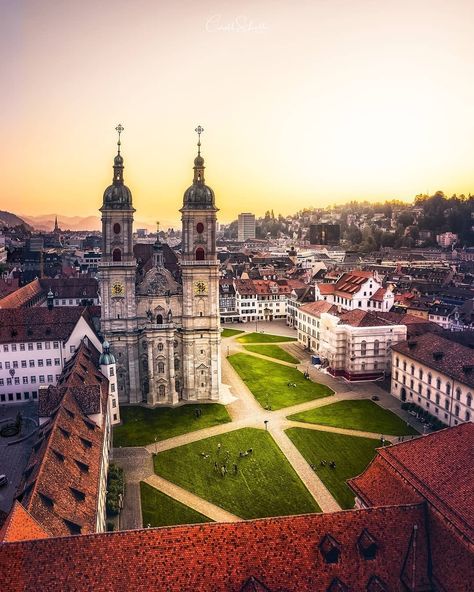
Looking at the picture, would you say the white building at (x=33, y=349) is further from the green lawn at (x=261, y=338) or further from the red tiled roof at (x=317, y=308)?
the red tiled roof at (x=317, y=308)

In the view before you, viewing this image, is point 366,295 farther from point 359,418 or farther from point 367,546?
point 367,546

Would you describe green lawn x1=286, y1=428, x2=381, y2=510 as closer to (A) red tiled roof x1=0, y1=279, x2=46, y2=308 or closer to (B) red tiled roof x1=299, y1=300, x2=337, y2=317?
(B) red tiled roof x1=299, y1=300, x2=337, y2=317

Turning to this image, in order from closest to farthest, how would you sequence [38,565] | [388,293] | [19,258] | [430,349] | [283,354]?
[38,565] → [430,349] → [283,354] → [388,293] → [19,258]

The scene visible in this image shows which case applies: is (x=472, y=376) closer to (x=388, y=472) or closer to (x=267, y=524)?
(x=388, y=472)

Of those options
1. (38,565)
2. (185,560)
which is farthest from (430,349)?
(38,565)

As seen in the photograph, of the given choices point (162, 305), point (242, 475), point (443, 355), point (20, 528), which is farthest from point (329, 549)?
point (162, 305)

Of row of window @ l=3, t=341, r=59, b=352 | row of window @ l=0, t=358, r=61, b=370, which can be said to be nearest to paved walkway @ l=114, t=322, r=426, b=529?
row of window @ l=0, t=358, r=61, b=370
